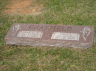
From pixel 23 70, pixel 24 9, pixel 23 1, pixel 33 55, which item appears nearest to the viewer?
pixel 23 70

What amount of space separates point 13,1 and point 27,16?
5.05ft

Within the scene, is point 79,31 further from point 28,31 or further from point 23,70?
point 23,70

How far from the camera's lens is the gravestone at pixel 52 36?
3.93 m

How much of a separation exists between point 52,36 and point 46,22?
1.10 meters

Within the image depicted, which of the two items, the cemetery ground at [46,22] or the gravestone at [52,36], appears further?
the gravestone at [52,36]

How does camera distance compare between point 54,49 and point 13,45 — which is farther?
point 13,45

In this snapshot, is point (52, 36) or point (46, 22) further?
point (46, 22)

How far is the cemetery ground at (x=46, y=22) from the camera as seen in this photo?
145 inches

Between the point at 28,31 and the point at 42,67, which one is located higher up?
the point at 28,31

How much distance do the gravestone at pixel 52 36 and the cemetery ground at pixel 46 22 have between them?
0.15 meters

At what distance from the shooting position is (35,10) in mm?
5840

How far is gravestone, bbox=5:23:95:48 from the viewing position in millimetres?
3934

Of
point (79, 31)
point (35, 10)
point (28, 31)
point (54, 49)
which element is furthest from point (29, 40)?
point (35, 10)

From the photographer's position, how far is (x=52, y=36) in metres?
4.10
